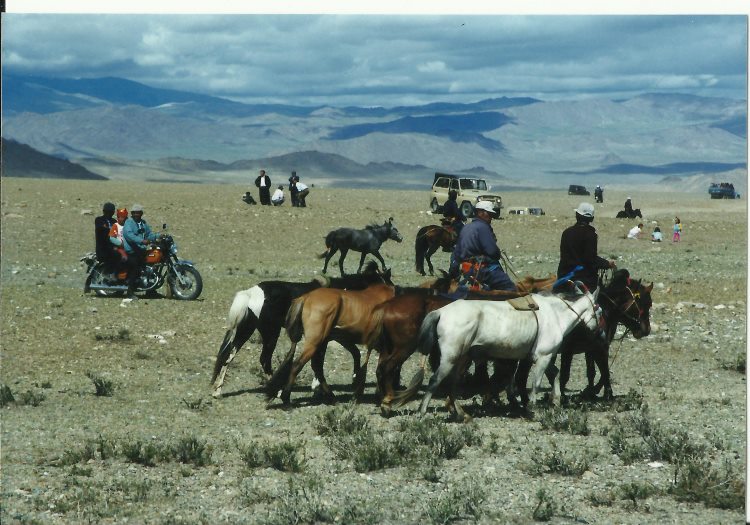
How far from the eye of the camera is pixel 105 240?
18.9 m

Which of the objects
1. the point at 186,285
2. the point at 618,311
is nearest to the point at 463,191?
the point at 186,285

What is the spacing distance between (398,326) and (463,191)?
1409 inches

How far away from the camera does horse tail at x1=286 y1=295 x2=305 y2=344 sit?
36.7 ft

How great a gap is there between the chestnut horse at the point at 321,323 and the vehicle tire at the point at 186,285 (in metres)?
8.13

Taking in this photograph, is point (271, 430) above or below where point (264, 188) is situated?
below

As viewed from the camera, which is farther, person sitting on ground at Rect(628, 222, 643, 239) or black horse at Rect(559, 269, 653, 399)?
person sitting on ground at Rect(628, 222, 643, 239)

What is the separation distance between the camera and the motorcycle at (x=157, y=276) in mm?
19031

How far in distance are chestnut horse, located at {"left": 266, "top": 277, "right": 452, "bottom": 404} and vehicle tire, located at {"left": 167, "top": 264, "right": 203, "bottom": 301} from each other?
8.13 metres

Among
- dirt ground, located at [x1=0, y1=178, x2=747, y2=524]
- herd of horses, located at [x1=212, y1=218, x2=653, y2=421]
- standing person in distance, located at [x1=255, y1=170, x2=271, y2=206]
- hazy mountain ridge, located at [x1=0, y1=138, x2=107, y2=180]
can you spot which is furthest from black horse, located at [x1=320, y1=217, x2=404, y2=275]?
hazy mountain ridge, located at [x1=0, y1=138, x2=107, y2=180]

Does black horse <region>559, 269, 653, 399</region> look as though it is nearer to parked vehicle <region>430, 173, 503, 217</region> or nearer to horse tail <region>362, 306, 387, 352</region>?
horse tail <region>362, 306, 387, 352</region>

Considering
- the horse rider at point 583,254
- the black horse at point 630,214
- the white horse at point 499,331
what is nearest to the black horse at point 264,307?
the white horse at point 499,331

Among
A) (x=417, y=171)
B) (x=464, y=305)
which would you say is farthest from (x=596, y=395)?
(x=417, y=171)

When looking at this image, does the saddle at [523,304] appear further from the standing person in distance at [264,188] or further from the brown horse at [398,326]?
the standing person in distance at [264,188]

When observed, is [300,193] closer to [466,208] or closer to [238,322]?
[466,208]
